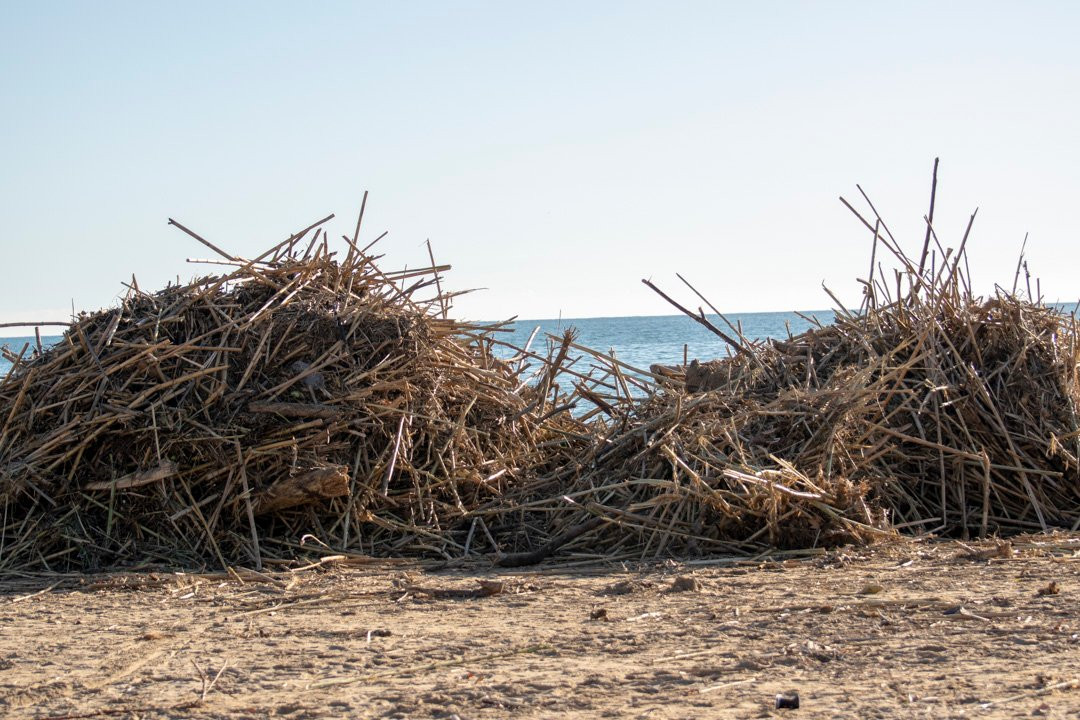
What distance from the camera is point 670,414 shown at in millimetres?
6402

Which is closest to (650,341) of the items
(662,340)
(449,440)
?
(662,340)

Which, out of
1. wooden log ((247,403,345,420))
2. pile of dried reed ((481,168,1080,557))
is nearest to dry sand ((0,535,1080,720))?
pile of dried reed ((481,168,1080,557))

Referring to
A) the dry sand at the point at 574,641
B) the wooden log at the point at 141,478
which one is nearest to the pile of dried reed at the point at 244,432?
the wooden log at the point at 141,478

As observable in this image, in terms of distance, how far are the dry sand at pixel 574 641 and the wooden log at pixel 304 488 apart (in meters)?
0.68

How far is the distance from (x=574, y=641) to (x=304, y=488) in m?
2.61

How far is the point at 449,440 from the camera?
6.58m

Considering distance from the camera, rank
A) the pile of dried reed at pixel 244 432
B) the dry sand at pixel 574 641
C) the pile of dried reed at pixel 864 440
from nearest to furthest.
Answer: the dry sand at pixel 574 641
the pile of dried reed at pixel 864 440
the pile of dried reed at pixel 244 432

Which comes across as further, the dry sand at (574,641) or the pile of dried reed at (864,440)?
the pile of dried reed at (864,440)

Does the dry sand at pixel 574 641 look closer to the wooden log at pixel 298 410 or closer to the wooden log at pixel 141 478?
the wooden log at pixel 141 478

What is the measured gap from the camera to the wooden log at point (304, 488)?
5.91 metres

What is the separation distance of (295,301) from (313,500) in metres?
1.35

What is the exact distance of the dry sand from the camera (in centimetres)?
305

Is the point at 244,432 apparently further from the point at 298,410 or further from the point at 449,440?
the point at 449,440

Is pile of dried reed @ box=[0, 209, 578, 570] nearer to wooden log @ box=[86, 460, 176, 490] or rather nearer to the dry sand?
wooden log @ box=[86, 460, 176, 490]
